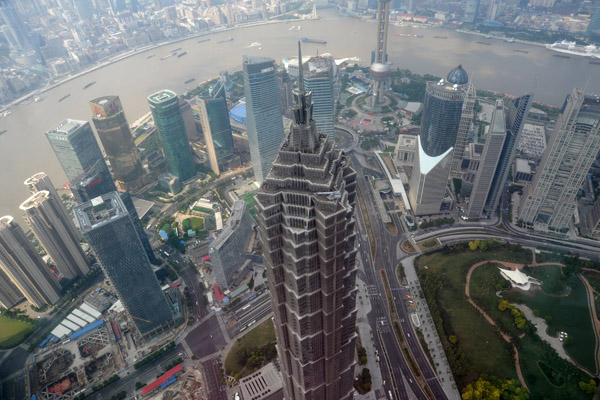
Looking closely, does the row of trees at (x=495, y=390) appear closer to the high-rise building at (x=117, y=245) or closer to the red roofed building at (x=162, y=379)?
the red roofed building at (x=162, y=379)

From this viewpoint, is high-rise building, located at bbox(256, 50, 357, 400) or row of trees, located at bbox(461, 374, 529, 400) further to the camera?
row of trees, located at bbox(461, 374, 529, 400)

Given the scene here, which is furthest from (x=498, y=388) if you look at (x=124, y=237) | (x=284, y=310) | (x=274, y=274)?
(x=124, y=237)

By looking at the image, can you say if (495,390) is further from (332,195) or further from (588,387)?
(332,195)

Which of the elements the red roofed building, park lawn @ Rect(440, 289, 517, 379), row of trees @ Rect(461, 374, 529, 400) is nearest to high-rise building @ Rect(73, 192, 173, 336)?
the red roofed building

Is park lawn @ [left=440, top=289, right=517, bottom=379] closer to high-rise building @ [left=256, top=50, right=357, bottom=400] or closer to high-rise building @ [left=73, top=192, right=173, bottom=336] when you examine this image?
high-rise building @ [left=256, top=50, right=357, bottom=400]

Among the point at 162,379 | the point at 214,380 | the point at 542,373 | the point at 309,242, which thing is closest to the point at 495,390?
A: the point at 542,373

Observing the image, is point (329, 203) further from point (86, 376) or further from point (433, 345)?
point (86, 376)

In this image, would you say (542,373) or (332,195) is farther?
(542,373)
